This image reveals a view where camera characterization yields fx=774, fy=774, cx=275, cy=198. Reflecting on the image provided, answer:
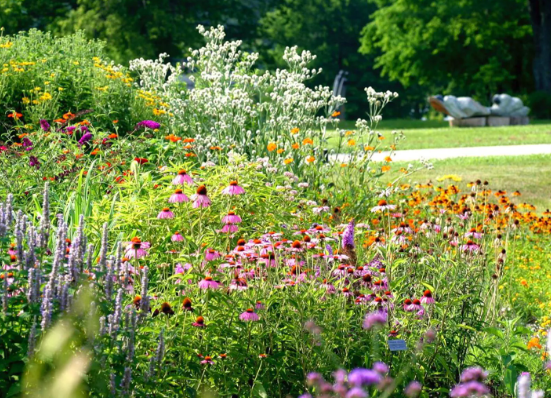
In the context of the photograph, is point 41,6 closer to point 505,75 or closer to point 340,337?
point 505,75

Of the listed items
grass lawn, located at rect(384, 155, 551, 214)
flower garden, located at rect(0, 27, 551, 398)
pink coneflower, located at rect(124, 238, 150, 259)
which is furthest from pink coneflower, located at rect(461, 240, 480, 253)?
grass lawn, located at rect(384, 155, 551, 214)

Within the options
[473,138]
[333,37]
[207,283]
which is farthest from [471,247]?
[333,37]

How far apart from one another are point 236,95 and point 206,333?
3.99 meters

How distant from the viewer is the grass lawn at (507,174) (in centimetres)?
942

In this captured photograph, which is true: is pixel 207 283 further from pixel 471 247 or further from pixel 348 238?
pixel 471 247

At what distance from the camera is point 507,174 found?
1067 centimetres

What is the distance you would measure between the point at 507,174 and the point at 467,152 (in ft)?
9.73

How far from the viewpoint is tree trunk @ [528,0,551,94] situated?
2866 cm

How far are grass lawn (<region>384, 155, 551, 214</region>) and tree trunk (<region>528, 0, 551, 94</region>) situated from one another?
18.2m

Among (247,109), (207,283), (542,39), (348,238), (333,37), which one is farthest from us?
(333,37)

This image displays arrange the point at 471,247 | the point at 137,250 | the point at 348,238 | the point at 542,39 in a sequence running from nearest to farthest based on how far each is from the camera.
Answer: the point at 137,250
the point at 348,238
the point at 471,247
the point at 542,39

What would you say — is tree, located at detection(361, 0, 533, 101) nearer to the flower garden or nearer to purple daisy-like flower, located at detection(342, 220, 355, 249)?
the flower garden

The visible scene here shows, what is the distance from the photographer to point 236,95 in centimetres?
688

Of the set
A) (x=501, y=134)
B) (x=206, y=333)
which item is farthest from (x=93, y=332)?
(x=501, y=134)
